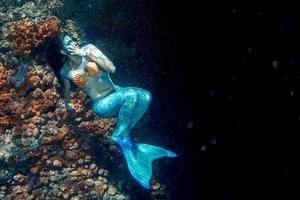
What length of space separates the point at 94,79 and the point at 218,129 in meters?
2.41

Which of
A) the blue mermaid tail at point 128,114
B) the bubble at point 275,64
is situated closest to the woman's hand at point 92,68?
the blue mermaid tail at point 128,114

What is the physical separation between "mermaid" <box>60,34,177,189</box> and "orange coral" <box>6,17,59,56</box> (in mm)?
299

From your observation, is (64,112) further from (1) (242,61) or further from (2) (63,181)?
(1) (242,61)

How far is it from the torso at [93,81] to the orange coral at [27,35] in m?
0.55

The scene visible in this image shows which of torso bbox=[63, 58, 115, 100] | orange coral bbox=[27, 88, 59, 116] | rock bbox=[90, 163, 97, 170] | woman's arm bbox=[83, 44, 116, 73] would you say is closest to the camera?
woman's arm bbox=[83, 44, 116, 73]

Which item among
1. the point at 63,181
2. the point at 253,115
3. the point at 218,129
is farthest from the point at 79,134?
the point at 253,115

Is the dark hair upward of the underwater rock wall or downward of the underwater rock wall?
upward

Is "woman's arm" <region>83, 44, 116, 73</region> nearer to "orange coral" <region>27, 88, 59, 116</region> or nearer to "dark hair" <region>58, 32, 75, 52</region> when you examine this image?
"dark hair" <region>58, 32, 75, 52</region>

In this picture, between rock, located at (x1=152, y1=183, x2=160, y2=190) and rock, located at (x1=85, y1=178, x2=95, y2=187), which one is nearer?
rock, located at (x1=85, y1=178, x2=95, y2=187)

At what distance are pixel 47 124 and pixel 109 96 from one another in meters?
1.09

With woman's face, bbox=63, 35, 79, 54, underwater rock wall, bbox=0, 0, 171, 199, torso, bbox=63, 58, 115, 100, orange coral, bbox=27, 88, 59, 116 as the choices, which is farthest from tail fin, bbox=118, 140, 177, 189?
woman's face, bbox=63, 35, 79, 54

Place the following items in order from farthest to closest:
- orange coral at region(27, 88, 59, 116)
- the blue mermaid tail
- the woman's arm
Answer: orange coral at region(27, 88, 59, 116), the blue mermaid tail, the woman's arm

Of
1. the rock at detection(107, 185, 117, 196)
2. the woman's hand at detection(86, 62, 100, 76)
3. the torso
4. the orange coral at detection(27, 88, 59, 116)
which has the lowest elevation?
the rock at detection(107, 185, 117, 196)

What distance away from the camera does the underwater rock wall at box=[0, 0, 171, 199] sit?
5.35 meters
